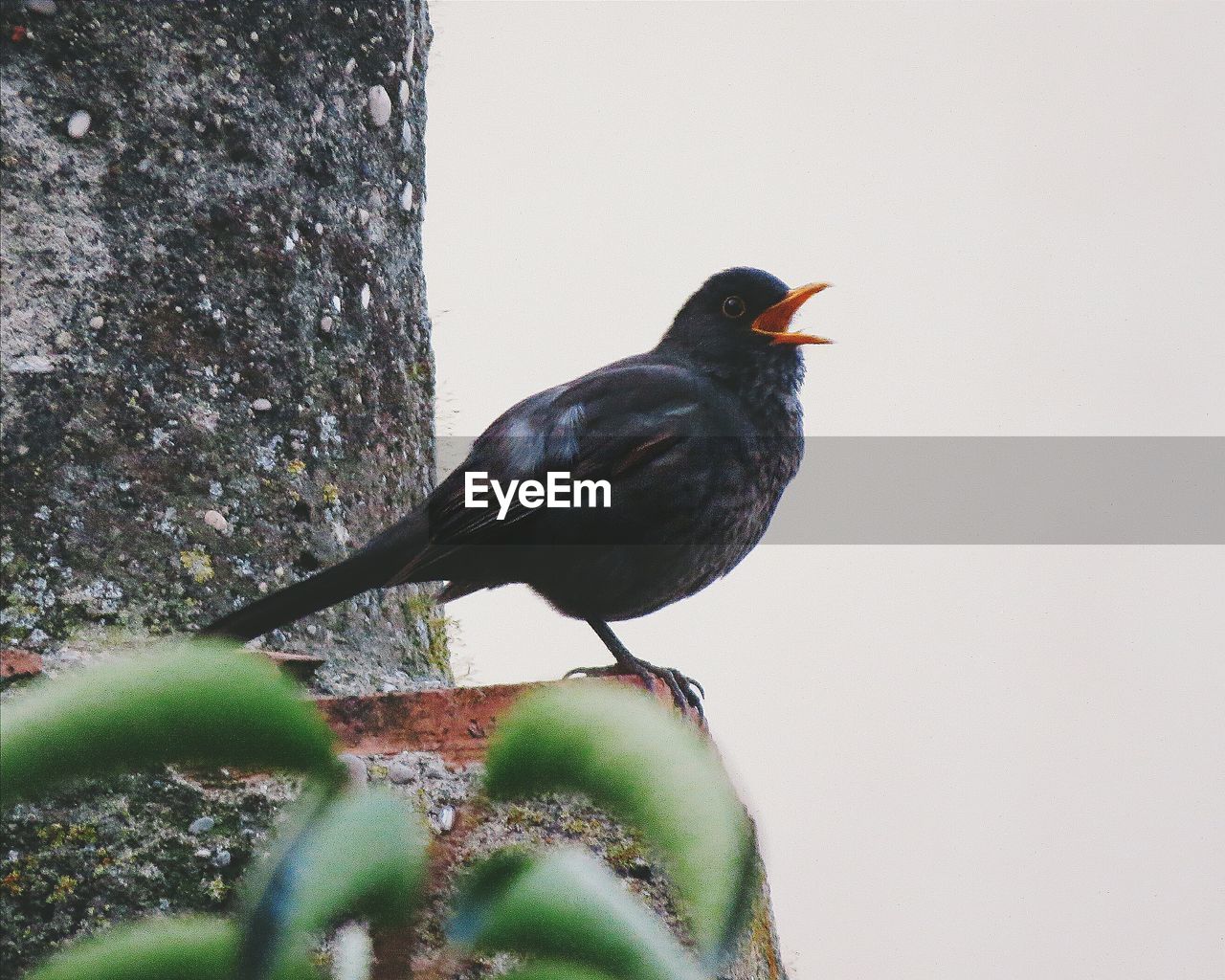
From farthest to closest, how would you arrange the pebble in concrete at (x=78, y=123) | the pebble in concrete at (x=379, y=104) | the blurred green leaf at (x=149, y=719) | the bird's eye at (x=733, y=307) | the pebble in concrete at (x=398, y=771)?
the bird's eye at (x=733, y=307)
the pebble in concrete at (x=379, y=104)
the pebble in concrete at (x=78, y=123)
the pebble in concrete at (x=398, y=771)
the blurred green leaf at (x=149, y=719)

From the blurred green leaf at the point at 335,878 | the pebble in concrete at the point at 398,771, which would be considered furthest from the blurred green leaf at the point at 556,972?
the pebble in concrete at the point at 398,771

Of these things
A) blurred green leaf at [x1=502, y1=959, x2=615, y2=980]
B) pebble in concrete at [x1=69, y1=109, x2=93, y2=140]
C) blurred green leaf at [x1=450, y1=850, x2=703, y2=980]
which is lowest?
blurred green leaf at [x1=502, y1=959, x2=615, y2=980]

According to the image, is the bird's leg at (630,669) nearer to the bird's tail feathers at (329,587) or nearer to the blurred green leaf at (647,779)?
the bird's tail feathers at (329,587)

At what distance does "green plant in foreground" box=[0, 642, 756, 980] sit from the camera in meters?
0.97

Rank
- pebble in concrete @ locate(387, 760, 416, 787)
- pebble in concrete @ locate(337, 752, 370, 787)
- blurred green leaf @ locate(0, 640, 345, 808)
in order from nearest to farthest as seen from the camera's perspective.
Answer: blurred green leaf @ locate(0, 640, 345, 808) < pebble in concrete @ locate(337, 752, 370, 787) < pebble in concrete @ locate(387, 760, 416, 787)

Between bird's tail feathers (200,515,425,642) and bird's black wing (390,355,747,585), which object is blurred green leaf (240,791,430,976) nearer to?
bird's tail feathers (200,515,425,642)

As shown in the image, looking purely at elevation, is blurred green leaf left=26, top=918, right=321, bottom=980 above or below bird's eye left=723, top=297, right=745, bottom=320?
below

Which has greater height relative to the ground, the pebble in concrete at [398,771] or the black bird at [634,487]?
the black bird at [634,487]

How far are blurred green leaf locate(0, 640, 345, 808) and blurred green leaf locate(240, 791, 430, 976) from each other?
76 mm

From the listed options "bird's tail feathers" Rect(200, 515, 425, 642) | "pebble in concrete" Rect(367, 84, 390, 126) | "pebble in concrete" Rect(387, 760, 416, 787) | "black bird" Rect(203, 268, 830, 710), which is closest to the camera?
"pebble in concrete" Rect(387, 760, 416, 787)

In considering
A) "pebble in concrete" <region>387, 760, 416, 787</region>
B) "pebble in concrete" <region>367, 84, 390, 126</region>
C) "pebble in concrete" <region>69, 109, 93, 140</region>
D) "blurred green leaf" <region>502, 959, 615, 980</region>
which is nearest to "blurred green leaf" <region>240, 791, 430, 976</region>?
"blurred green leaf" <region>502, 959, 615, 980</region>

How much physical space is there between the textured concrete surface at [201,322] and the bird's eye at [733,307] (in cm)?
58

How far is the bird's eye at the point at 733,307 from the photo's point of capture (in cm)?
225

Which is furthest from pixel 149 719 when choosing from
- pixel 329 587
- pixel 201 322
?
pixel 201 322
